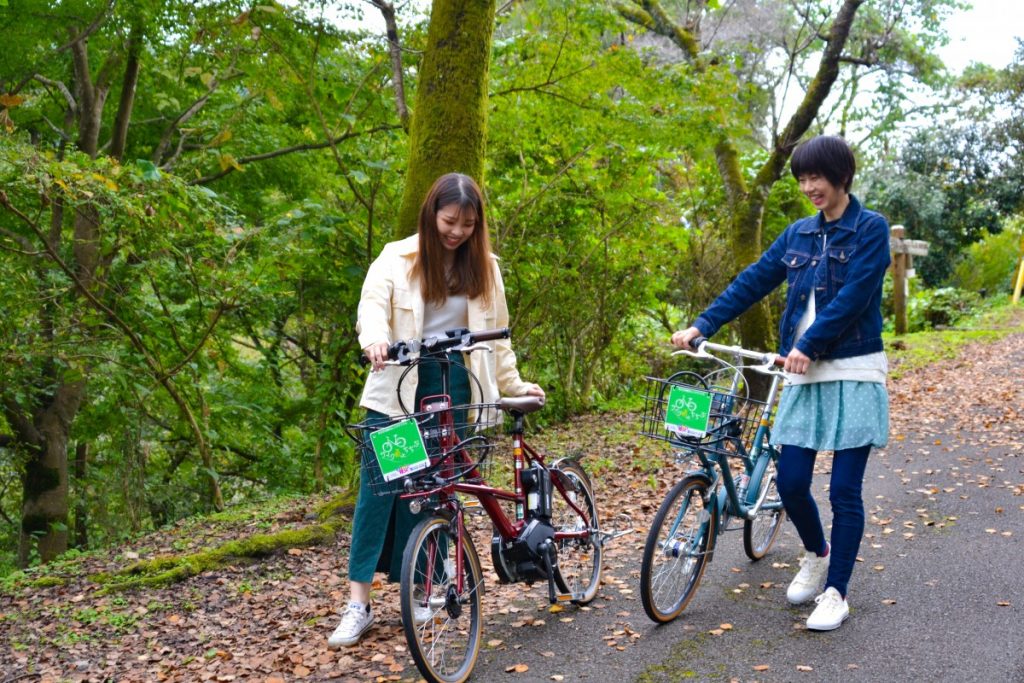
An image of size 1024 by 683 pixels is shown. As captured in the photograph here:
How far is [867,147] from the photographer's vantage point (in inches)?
1198

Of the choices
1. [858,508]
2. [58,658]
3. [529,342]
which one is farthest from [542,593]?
[529,342]

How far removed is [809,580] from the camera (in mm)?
4410

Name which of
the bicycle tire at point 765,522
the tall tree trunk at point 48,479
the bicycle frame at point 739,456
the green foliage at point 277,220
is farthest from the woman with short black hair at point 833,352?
the tall tree trunk at point 48,479

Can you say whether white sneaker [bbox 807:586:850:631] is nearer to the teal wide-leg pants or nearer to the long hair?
the teal wide-leg pants

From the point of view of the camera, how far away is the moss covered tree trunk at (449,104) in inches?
229

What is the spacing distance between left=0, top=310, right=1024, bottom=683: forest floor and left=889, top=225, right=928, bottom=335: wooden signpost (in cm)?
1223

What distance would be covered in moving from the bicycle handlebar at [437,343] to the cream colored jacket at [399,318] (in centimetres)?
18

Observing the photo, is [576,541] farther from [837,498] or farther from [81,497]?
[81,497]

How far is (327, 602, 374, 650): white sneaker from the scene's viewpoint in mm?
4145

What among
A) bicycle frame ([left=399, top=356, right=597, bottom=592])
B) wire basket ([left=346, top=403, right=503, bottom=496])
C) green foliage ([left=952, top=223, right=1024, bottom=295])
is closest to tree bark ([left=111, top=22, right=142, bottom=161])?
bicycle frame ([left=399, top=356, right=597, bottom=592])

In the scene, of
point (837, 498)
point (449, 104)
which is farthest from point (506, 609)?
point (449, 104)

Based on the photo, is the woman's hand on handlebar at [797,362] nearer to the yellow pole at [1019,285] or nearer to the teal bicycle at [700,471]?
the teal bicycle at [700,471]

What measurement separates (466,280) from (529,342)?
21.9 feet

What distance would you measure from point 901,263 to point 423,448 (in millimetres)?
18047
